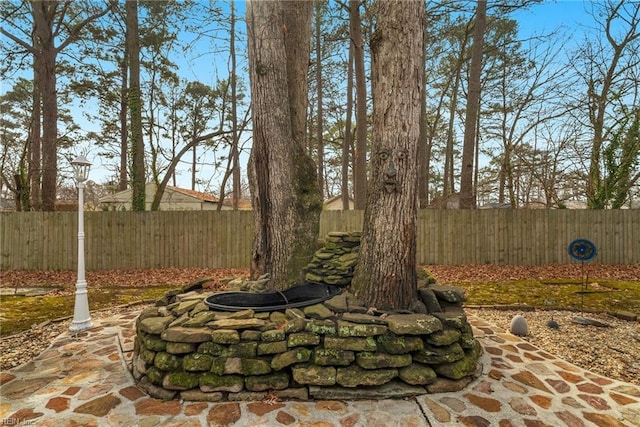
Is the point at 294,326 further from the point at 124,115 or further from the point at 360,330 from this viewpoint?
the point at 124,115

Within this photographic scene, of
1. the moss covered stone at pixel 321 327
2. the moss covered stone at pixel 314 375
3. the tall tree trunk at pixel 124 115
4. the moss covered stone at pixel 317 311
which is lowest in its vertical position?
the moss covered stone at pixel 314 375

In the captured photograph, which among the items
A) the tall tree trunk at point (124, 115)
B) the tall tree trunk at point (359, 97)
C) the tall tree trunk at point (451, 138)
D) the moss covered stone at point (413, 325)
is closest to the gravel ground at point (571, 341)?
the moss covered stone at point (413, 325)

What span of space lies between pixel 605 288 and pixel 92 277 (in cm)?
981

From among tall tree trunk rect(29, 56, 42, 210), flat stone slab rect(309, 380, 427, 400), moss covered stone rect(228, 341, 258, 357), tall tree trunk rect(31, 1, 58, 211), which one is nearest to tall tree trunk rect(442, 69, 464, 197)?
flat stone slab rect(309, 380, 427, 400)

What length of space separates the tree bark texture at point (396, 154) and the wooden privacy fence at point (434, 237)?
537cm

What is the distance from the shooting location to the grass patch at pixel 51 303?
3.87m

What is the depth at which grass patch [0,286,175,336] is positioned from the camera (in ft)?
12.7

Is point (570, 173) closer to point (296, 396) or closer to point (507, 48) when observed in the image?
point (507, 48)

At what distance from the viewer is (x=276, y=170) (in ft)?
11.4

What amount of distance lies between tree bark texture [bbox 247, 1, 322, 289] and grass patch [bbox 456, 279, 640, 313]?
9.54 ft

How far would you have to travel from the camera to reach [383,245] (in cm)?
268

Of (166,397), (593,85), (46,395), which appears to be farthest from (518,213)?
(46,395)

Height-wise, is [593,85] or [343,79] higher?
[343,79]

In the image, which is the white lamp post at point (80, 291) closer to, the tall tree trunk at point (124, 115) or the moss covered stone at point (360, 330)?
the moss covered stone at point (360, 330)
